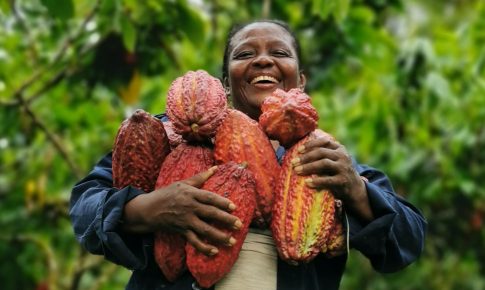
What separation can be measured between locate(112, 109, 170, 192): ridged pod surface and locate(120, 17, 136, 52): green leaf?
174 centimetres

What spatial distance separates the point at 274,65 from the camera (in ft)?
8.25

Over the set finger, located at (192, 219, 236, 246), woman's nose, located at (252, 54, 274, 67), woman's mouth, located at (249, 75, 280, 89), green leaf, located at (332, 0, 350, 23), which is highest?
woman's nose, located at (252, 54, 274, 67)

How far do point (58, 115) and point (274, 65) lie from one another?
9.22 feet

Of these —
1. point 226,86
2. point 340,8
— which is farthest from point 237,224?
point 340,8

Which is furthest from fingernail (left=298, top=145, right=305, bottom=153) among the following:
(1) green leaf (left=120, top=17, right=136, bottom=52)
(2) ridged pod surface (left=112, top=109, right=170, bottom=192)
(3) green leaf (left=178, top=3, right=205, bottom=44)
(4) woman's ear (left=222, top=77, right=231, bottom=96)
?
(3) green leaf (left=178, top=3, right=205, bottom=44)

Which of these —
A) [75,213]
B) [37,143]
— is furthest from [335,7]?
[37,143]

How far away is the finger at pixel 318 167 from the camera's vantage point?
2.06 meters

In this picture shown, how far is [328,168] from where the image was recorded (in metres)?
2.08

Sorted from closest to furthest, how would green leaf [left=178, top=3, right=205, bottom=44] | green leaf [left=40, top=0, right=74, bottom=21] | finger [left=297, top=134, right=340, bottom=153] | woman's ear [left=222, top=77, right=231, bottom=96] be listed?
finger [left=297, top=134, right=340, bottom=153] < woman's ear [left=222, top=77, right=231, bottom=96] < green leaf [left=40, top=0, right=74, bottom=21] < green leaf [left=178, top=3, right=205, bottom=44]

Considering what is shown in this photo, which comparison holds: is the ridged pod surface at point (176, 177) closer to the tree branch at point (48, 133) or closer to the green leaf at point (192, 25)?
the green leaf at point (192, 25)

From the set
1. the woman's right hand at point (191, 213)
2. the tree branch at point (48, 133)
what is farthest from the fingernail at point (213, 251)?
the tree branch at point (48, 133)

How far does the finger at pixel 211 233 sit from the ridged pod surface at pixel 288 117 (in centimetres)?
30

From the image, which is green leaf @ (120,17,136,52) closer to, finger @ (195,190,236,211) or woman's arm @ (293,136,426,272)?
woman's arm @ (293,136,426,272)

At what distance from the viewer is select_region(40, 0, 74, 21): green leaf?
3320 mm
